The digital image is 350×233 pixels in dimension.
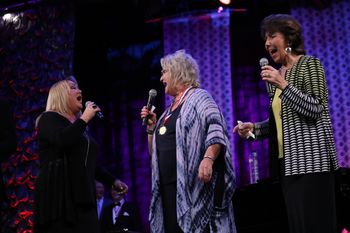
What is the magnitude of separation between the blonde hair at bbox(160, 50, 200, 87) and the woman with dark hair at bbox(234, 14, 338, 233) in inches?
26.4

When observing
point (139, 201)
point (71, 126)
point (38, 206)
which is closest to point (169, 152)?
point (71, 126)

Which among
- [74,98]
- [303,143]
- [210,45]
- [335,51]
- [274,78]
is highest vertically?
[210,45]

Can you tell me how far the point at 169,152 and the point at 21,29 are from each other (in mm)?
4786

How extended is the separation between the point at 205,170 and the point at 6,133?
1.06 m

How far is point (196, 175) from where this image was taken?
305cm

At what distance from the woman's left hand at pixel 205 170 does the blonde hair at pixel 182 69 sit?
62 cm

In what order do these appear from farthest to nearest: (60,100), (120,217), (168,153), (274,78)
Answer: (120,217), (60,100), (168,153), (274,78)

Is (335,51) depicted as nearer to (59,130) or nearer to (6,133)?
(59,130)

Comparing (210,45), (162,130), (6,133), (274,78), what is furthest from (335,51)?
(6,133)

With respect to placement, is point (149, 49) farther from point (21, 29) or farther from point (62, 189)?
point (62, 189)

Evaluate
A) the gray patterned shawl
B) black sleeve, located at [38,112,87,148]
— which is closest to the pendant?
the gray patterned shawl

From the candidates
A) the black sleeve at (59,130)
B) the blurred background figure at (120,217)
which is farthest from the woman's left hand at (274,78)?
the blurred background figure at (120,217)

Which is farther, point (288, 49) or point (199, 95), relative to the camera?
point (199, 95)

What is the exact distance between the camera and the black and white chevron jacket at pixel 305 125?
2625mm
